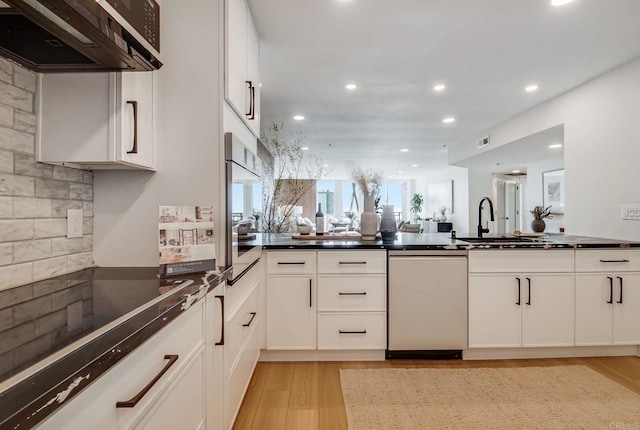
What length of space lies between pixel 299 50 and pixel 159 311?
2.46m

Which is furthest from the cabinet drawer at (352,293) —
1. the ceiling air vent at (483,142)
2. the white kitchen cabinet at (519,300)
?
the ceiling air vent at (483,142)

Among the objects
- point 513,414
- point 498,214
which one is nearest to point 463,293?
point 513,414

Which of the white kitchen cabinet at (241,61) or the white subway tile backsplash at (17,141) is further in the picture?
the white kitchen cabinet at (241,61)

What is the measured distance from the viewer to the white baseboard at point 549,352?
8.77 feet

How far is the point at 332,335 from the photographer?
101 inches

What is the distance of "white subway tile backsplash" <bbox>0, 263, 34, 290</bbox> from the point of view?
1.16m

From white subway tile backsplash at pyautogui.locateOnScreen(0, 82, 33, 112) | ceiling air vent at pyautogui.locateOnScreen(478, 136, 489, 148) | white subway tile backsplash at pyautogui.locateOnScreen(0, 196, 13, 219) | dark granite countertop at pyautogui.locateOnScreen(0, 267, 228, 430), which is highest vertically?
ceiling air vent at pyautogui.locateOnScreen(478, 136, 489, 148)

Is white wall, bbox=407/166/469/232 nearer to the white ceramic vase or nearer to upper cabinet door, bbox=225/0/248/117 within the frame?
the white ceramic vase

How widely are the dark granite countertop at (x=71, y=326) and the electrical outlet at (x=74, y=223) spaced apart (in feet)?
0.63

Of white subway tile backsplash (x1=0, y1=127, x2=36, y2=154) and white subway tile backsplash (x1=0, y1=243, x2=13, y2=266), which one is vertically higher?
white subway tile backsplash (x1=0, y1=127, x2=36, y2=154)

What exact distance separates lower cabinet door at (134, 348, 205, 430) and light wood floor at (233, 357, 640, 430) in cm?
71

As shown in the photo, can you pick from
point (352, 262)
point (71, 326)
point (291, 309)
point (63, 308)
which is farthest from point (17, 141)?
point (352, 262)

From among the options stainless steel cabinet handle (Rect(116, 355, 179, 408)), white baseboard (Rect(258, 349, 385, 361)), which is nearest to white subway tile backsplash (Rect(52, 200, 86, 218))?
stainless steel cabinet handle (Rect(116, 355, 179, 408))

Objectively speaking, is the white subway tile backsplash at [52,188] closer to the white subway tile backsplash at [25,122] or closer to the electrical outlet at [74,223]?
the electrical outlet at [74,223]
